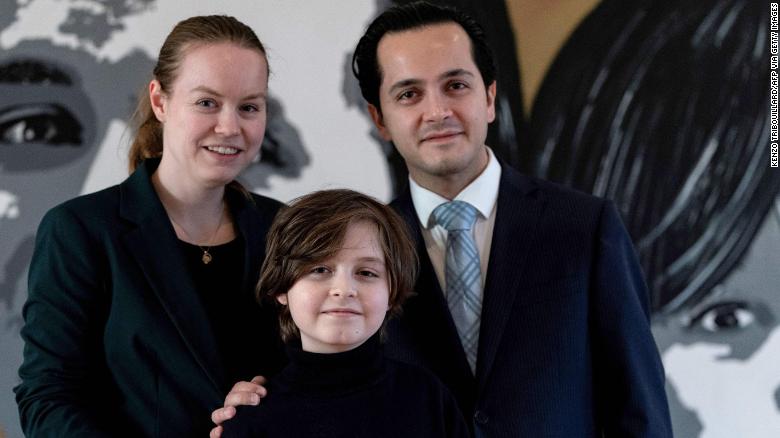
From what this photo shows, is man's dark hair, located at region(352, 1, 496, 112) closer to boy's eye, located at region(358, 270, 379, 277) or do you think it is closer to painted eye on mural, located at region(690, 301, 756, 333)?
boy's eye, located at region(358, 270, 379, 277)

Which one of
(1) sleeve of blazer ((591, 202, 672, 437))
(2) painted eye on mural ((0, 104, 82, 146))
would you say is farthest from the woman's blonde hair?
(2) painted eye on mural ((0, 104, 82, 146))

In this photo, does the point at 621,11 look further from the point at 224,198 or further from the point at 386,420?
the point at 386,420

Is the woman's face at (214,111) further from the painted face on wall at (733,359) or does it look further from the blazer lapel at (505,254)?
the painted face on wall at (733,359)

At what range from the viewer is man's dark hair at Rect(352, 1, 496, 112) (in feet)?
6.56

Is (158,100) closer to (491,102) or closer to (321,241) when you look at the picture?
(321,241)

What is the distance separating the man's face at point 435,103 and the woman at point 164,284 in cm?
30

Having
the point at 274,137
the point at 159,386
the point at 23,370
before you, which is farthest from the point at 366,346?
the point at 274,137

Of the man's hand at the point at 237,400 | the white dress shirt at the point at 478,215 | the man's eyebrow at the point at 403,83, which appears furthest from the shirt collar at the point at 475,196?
the man's hand at the point at 237,400

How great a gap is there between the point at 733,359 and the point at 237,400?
1.72m

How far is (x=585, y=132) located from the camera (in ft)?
8.87

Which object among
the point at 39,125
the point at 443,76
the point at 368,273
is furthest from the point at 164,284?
the point at 39,125

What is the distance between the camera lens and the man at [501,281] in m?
1.79

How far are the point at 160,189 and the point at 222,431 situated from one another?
22.5 inches

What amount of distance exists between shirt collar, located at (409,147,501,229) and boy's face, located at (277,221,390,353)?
0.32 meters
